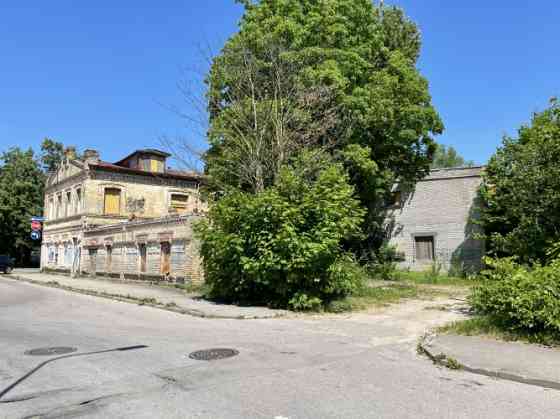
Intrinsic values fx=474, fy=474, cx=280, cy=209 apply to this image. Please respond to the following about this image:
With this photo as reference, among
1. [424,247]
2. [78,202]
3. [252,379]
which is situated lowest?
[252,379]

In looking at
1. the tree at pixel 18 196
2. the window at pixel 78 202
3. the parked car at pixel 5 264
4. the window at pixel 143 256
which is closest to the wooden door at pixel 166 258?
the window at pixel 143 256

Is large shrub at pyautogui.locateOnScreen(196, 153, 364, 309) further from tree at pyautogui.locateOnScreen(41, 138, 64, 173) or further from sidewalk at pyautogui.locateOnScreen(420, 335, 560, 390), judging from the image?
tree at pyautogui.locateOnScreen(41, 138, 64, 173)

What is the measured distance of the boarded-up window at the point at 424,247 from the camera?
89.4 ft

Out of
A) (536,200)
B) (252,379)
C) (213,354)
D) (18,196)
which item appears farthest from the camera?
(18,196)

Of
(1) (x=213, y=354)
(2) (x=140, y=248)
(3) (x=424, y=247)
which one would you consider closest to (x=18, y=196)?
(2) (x=140, y=248)

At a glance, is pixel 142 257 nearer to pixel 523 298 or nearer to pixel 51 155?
pixel 523 298

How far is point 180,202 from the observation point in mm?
35719

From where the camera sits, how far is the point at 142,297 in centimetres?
1742

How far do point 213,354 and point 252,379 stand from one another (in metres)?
1.69

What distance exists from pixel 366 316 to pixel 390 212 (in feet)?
57.0

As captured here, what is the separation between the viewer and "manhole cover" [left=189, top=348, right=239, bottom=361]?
7.28m

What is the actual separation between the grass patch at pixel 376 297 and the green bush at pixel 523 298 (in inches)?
182

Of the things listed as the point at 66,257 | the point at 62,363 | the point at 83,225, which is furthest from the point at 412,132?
the point at 66,257

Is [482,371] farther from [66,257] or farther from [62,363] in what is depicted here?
[66,257]
